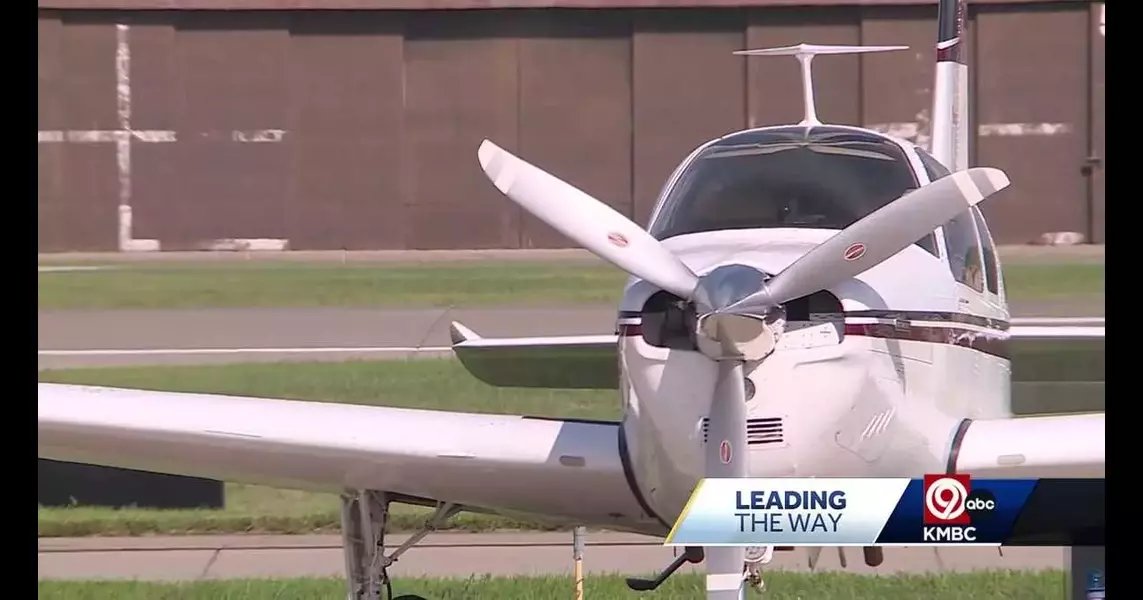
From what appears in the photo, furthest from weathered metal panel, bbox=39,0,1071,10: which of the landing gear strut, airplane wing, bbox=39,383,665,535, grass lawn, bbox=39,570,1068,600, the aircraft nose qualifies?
the aircraft nose

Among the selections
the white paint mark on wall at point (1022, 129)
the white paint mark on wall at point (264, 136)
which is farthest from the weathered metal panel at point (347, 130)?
the white paint mark on wall at point (1022, 129)

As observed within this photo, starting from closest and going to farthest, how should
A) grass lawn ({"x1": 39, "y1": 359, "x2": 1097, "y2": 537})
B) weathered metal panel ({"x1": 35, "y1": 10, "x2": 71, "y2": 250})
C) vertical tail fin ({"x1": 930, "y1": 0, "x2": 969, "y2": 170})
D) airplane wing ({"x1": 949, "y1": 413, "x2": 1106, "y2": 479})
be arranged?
1. airplane wing ({"x1": 949, "y1": 413, "x2": 1106, "y2": 479})
2. vertical tail fin ({"x1": 930, "y1": 0, "x2": 969, "y2": 170})
3. grass lawn ({"x1": 39, "y1": 359, "x2": 1097, "y2": 537})
4. weathered metal panel ({"x1": 35, "y1": 10, "x2": 71, "y2": 250})

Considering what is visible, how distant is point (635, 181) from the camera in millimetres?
10188

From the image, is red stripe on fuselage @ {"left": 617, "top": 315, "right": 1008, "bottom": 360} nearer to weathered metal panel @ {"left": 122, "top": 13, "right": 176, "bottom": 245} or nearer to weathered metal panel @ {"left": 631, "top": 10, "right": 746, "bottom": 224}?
weathered metal panel @ {"left": 631, "top": 10, "right": 746, "bottom": 224}

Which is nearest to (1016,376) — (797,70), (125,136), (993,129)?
(993,129)

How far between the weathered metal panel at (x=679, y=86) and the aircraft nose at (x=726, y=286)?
6.64 metres

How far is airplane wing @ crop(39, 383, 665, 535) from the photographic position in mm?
3984

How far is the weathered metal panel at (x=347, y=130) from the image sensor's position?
972cm

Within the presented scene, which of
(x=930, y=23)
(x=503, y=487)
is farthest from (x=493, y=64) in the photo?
(x=503, y=487)

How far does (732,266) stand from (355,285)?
8.17m

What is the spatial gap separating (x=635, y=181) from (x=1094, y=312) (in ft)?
11.2

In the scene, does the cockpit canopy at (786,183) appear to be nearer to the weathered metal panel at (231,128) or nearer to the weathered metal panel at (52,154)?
the weathered metal panel at (231,128)

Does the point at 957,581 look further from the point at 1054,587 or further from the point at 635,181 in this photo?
the point at 635,181

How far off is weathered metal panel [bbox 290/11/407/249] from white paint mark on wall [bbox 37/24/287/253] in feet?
1.36
